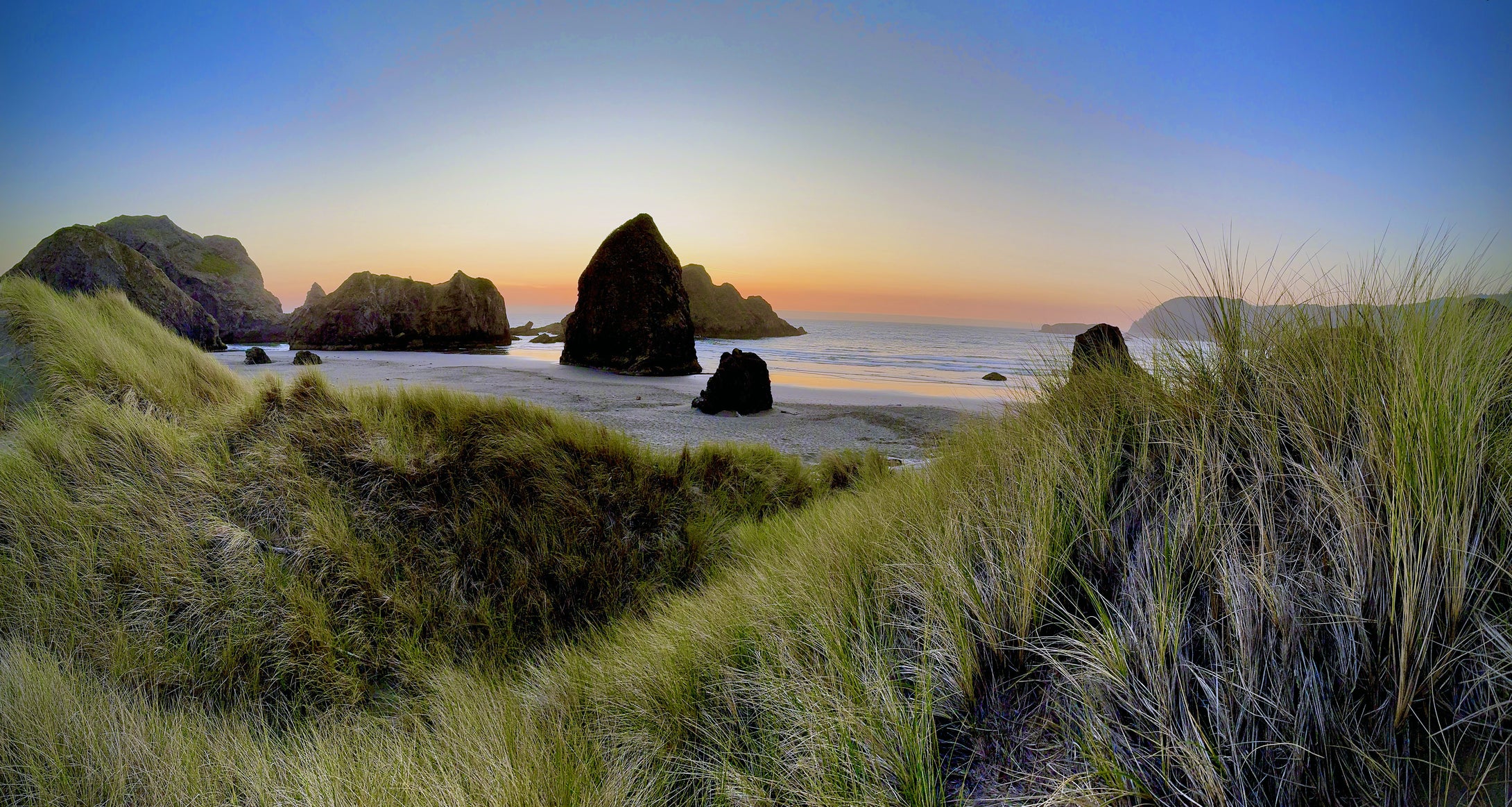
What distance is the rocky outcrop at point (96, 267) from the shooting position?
48.8 feet

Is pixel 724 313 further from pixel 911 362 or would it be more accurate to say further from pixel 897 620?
pixel 897 620

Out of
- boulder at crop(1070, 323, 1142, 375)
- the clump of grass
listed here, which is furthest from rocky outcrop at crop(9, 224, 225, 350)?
boulder at crop(1070, 323, 1142, 375)

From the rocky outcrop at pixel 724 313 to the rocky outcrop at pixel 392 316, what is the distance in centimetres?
2850

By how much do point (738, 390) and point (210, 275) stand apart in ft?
111

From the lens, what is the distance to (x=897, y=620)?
1.96 m

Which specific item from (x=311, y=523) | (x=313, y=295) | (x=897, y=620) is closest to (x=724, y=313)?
(x=313, y=295)

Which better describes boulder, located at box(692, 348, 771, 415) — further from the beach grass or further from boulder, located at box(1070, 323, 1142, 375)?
boulder, located at box(1070, 323, 1142, 375)

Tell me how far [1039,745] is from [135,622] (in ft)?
13.1

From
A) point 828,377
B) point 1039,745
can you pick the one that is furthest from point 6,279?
point 828,377

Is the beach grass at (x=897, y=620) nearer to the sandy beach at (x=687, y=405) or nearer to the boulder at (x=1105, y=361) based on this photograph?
the boulder at (x=1105, y=361)

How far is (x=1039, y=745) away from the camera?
142 cm

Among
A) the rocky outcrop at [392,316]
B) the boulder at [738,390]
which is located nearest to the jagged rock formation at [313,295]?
the rocky outcrop at [392,316]

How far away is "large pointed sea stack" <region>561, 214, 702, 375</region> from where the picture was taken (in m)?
20.2

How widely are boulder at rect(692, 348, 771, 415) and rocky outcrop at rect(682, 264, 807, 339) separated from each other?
43.9m
